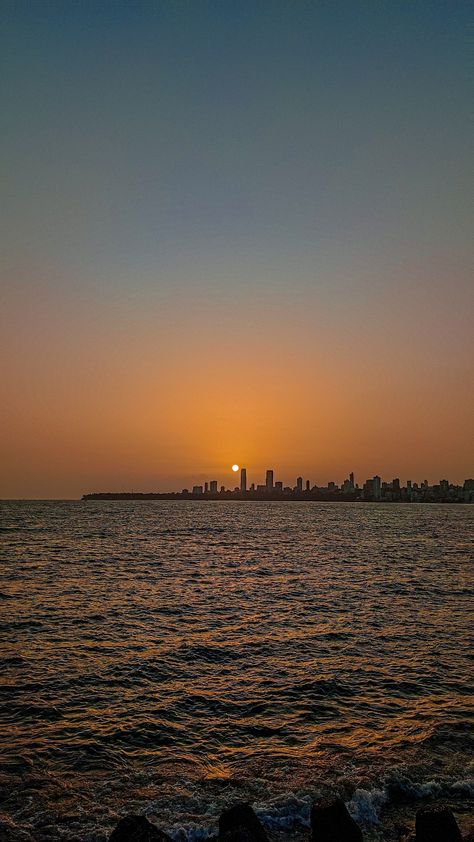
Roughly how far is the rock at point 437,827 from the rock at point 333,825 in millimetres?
1018

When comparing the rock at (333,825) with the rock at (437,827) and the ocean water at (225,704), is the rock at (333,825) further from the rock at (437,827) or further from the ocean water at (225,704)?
the ocean water at (225,704)

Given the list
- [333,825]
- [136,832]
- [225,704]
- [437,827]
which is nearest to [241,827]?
[333,825]

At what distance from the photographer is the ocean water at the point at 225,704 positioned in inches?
492

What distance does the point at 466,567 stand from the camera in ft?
186

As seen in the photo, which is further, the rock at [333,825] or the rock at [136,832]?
the rock at [333,825]

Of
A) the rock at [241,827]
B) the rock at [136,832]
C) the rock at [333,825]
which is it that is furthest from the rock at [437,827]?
the rock at [136,832]

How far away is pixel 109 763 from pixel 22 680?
787cm

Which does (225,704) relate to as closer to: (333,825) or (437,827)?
(333,825)

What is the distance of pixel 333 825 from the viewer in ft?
31.7

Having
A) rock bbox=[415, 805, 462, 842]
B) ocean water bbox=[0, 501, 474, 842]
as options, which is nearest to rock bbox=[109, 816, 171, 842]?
ocean water bbox=[0, 501, 474, 842]

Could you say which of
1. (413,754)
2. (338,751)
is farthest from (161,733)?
Answer: (413,754)

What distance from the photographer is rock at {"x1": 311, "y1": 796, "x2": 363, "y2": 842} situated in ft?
31.5

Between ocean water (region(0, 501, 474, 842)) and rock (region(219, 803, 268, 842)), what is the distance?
1548 millimetres

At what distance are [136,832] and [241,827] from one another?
1707mm
